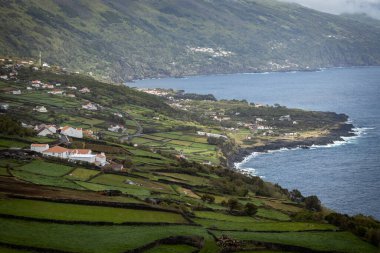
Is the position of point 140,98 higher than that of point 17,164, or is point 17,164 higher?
point 140,98

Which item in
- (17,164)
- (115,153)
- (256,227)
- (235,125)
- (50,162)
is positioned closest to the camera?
(256,227)

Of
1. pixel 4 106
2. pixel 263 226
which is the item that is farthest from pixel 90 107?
pixel 263 226

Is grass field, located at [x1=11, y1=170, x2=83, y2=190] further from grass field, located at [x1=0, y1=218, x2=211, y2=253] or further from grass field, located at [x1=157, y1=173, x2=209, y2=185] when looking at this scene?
grass field, located at [x1=157, y1=173, x2=209, y2=185]

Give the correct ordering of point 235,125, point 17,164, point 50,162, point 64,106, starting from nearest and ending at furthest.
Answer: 1. point 17,164
2. point 50,162
3. point 64,106
4. point 235,125

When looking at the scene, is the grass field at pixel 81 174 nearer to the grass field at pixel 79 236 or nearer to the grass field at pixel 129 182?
the grass field at pixel 129 182

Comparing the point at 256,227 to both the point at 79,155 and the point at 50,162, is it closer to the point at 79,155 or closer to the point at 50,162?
the point at 50,162

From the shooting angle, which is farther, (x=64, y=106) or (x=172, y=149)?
(x=64, y=106)

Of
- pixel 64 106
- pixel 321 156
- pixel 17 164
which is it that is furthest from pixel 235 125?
pixel 17 164

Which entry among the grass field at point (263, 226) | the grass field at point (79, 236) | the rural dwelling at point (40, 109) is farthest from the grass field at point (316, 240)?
the rural dwelling at point (40, 109)
